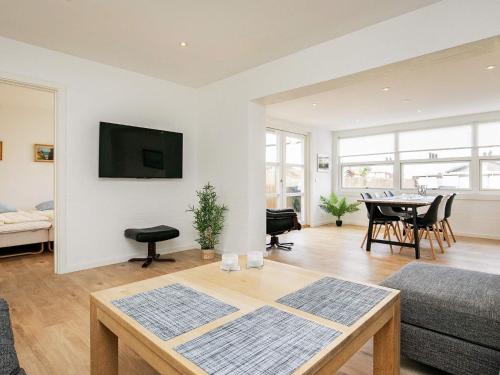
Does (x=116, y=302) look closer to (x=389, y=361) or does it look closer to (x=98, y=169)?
(x=389, y=361)

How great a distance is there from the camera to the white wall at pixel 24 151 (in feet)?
18.0

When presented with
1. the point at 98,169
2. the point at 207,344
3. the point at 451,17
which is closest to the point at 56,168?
the point at 98,169

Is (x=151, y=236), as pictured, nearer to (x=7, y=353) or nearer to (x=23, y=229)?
(x=23, y=229)

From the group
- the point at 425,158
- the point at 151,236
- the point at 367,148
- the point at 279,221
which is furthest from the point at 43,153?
the point at 425,158

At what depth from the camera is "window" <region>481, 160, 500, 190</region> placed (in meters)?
5.81

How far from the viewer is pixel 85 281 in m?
3.16

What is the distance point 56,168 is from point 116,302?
275 cm

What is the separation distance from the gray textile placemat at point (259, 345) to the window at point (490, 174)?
6559mm

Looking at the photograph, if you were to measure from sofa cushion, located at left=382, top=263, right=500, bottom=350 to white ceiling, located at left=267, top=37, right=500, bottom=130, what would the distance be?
72.7 inches

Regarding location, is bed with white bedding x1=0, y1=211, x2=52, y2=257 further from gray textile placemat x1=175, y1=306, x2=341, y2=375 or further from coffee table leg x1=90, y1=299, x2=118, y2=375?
gray textile placemat x1=175, y1=306, x2=341, y2=375

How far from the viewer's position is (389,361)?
4.47ft

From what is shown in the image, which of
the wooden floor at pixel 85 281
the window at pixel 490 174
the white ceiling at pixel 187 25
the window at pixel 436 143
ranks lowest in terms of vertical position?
the wooden floor at pixel 85 281

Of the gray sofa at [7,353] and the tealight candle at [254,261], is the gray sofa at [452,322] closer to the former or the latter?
the tealight candle at [254,261]

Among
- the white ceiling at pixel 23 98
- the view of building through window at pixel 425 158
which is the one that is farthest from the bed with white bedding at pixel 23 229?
the view of building through window at pixel 425 158
